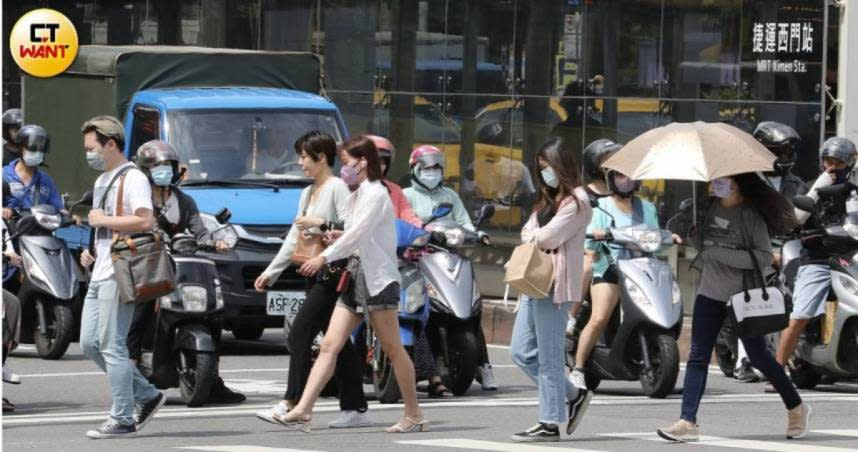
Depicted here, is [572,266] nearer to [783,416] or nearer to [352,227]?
[352,227]

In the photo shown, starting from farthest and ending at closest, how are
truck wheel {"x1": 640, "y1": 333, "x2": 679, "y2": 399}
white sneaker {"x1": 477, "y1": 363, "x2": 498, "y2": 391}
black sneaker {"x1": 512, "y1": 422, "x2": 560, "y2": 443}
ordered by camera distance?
1. white sneaker {"x1": 477, "y1": 363, "x2": 498, "y2": 391}
2. truck wheel {"x1": 640, "y1": 333, "x2": 679, "y2": 399}
3. black sneaker {"x1": 512, "y1": 422, "x2": 560, "y2": 443}

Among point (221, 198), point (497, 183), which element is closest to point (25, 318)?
point (221, 198)

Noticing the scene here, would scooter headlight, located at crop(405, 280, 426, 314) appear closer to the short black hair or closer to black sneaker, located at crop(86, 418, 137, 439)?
the short black hair

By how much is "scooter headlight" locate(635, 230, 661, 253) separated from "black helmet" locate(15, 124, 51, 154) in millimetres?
4746

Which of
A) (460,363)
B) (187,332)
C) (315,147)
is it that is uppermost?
(315,147)

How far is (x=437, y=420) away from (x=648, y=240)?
7.16 ft

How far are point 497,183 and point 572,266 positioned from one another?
9.57 metres

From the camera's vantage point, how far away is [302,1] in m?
23.0

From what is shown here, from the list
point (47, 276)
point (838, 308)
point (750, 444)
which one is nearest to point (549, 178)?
point (750, 444)

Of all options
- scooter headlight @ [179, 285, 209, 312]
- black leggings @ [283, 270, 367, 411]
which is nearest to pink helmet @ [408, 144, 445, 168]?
scooter headlight @ [179, 285, 209, 312]

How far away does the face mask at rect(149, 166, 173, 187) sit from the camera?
506 inches

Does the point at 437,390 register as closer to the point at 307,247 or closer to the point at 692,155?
the point at 307,247

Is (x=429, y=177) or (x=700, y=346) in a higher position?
(x=429, y=177)

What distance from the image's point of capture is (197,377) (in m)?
12.7
